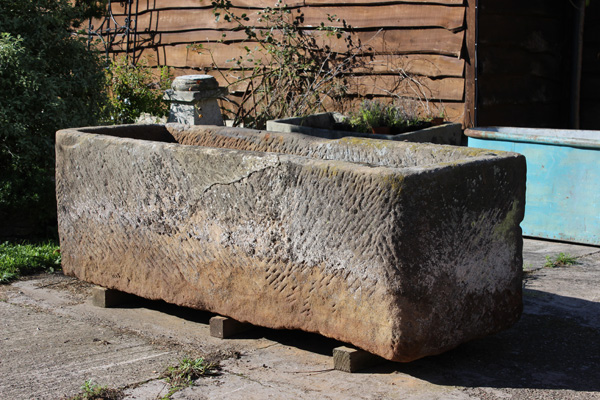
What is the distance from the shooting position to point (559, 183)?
17.8 ft

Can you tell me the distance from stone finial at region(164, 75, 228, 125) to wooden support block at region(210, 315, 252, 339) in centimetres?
400

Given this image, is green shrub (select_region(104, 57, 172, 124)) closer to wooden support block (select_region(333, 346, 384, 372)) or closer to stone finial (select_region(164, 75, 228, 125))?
stone finial (select_region(164, 75, 228, 125))

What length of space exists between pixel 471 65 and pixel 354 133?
4.15ft

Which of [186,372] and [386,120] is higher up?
[386,120]

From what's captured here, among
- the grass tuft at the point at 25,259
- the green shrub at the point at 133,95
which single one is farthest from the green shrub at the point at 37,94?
the green shrub at the point at 133,95

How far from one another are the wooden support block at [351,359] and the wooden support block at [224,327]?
0.64 meters

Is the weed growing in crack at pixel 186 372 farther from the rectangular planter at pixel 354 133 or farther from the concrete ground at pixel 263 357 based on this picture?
the rectangular planter at pixel 354 133

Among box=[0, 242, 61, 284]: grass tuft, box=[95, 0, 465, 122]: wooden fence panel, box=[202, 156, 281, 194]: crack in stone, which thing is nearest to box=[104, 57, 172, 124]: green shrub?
box=[95, 0, 465, 122]: wooden fence panel

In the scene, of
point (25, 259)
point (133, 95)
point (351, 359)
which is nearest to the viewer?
point (351, 359)

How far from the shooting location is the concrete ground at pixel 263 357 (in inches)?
117

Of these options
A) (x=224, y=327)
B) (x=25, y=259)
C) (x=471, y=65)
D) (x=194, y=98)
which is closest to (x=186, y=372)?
(x=224, y=327)

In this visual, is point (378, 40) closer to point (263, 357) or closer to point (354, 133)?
point (354, 133)

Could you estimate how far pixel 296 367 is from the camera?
10.6ft

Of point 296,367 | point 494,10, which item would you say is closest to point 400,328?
point 296,367
